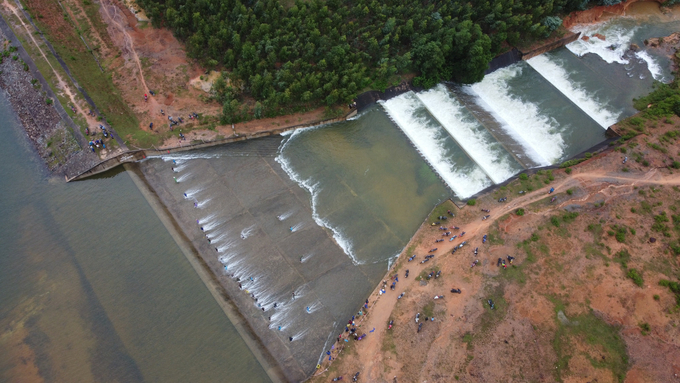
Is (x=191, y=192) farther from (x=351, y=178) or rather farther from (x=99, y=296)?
(x=351, y=178)

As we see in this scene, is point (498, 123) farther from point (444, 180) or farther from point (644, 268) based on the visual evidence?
point (644, 268)

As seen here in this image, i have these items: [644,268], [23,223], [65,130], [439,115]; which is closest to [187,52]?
[65,130]

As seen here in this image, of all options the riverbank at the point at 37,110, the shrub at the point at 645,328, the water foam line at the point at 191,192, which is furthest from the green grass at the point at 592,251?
the riverbank at the point at 37,110

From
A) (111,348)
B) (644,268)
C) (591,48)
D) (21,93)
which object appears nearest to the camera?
(111,348)

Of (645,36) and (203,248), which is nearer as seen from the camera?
(203,248)

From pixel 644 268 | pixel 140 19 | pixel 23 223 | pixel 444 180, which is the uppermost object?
pixel 140 19
